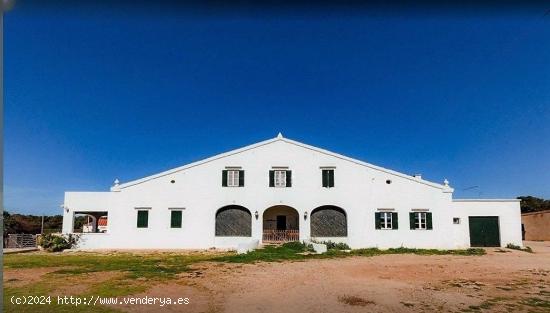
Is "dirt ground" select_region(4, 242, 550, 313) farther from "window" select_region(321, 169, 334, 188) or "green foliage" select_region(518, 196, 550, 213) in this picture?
"green foliage" select_region(518, 196, 550, 213)

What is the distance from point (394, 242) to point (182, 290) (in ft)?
55.2

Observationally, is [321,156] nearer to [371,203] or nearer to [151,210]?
[371,203]

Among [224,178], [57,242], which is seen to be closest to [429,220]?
[224,178]

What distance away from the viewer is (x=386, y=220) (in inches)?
925

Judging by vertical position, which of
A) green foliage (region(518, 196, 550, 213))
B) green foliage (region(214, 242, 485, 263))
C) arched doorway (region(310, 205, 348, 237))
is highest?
green foliage (region(518, 196, 550, 213))

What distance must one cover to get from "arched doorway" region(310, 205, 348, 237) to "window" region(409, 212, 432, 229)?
391 centimetres

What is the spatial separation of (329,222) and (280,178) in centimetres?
399

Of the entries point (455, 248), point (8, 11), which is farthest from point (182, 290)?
point (455, 248)

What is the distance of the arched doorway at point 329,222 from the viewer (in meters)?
23.8

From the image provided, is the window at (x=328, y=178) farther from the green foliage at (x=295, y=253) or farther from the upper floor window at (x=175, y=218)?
the upper floor window at (x=175, y=218)

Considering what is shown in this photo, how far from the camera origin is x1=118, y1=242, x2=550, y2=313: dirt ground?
7740 millimetres

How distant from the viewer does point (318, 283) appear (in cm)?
1040

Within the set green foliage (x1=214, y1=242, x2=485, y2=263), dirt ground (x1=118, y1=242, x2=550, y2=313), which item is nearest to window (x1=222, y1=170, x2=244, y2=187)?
green foliage (x1=214, y1=242, x2=485, y2=263)

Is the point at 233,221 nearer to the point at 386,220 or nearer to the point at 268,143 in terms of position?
the point at 268,143
